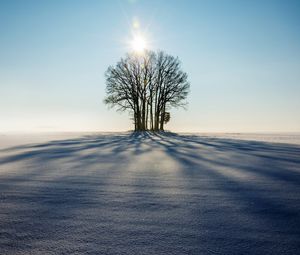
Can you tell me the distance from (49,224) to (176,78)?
28.6 metres

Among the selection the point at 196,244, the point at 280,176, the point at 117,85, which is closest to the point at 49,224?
the point at 196,244

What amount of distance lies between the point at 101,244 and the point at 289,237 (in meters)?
1.28

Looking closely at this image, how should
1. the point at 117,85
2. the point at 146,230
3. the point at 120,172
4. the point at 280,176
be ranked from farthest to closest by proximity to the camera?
the point at 117,85
the point at 120,172
the point at 280,176
the point at 146,230

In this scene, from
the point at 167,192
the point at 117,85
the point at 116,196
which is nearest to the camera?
the point at 116,196

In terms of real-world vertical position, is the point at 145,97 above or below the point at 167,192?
above

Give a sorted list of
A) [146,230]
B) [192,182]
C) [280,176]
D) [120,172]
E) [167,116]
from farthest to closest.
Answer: [167,116] < [120,172] < [280,176] < [192,182] < [146,230]

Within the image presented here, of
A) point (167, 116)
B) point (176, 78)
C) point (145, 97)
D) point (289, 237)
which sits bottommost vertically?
point (289, 237)

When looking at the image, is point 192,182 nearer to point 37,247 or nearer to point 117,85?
point 37,247

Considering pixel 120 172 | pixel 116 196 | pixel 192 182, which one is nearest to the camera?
pixel 116 196

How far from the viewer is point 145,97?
29422mm

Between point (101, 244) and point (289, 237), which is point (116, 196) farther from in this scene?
point (289, 237)

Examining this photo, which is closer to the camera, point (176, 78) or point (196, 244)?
point (196, 244)

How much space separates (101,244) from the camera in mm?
1459

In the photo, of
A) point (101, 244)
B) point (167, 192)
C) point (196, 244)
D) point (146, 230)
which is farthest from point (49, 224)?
point (167, 192)
